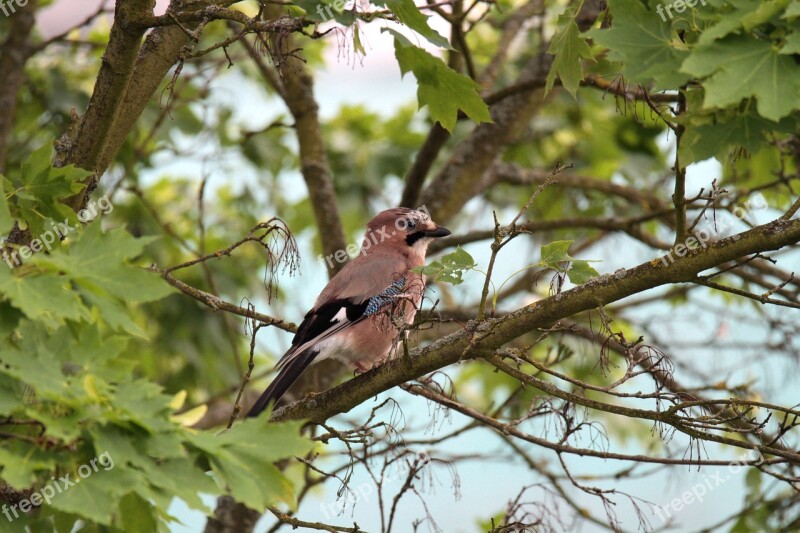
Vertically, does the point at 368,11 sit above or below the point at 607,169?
below

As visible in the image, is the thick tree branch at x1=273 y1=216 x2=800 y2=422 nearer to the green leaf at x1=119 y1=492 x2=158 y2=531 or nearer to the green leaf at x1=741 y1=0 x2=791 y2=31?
the green leaf at x1=741 y1=0 x2=791 y2=31

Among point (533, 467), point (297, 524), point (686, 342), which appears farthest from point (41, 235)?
point (686, 342)

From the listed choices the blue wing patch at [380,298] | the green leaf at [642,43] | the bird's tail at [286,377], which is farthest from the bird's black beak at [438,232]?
the green leaf at [642,43]

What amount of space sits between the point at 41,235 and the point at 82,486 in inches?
58.8

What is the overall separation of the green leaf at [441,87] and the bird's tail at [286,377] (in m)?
1.47

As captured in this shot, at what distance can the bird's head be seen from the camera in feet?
21.8

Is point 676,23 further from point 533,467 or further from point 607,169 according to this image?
point 607,169

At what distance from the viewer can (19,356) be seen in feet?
8.89

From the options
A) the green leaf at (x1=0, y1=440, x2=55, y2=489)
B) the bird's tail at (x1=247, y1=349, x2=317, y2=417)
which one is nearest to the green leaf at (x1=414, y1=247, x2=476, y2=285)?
the bird's tail at (x1=247, y1=349, x2=317, y2=417)

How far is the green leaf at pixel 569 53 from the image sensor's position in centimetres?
410

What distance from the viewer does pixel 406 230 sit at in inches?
265

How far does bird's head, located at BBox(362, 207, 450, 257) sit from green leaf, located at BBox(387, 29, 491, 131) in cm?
201

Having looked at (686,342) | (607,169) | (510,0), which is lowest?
(686,342)

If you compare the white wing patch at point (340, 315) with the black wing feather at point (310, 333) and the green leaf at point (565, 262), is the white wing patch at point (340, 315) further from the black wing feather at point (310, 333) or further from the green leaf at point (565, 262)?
the green leaf at point (565, 262)
